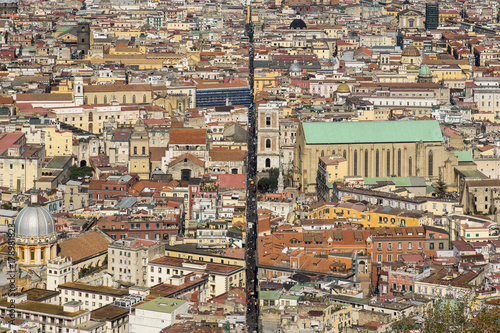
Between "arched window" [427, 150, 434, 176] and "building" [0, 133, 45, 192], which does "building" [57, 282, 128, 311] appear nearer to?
"building" [0, 133, 45, 192]

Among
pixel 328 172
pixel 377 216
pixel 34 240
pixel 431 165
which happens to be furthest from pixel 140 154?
pixel 34 240

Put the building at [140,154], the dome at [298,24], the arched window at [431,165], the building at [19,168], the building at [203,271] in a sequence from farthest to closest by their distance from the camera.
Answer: the dome at [298,24]
the arched window at [431,165]
the building at [140,154]
the building at [19,168]
the building at [203,271]

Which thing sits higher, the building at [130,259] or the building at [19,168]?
the building at [19,168]

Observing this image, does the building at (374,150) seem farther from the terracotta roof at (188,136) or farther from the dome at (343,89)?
the dome at (343,89)

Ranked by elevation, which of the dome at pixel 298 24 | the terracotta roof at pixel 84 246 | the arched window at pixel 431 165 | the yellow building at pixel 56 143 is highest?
the dome at pixel 298 24

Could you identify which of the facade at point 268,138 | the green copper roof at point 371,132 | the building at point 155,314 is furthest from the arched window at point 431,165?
the building at point 155,314

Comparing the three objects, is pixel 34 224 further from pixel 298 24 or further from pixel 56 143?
pixel 298 24

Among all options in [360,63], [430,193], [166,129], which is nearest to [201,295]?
[430,193]

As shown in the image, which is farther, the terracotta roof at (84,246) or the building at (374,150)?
the building at (374,150)
